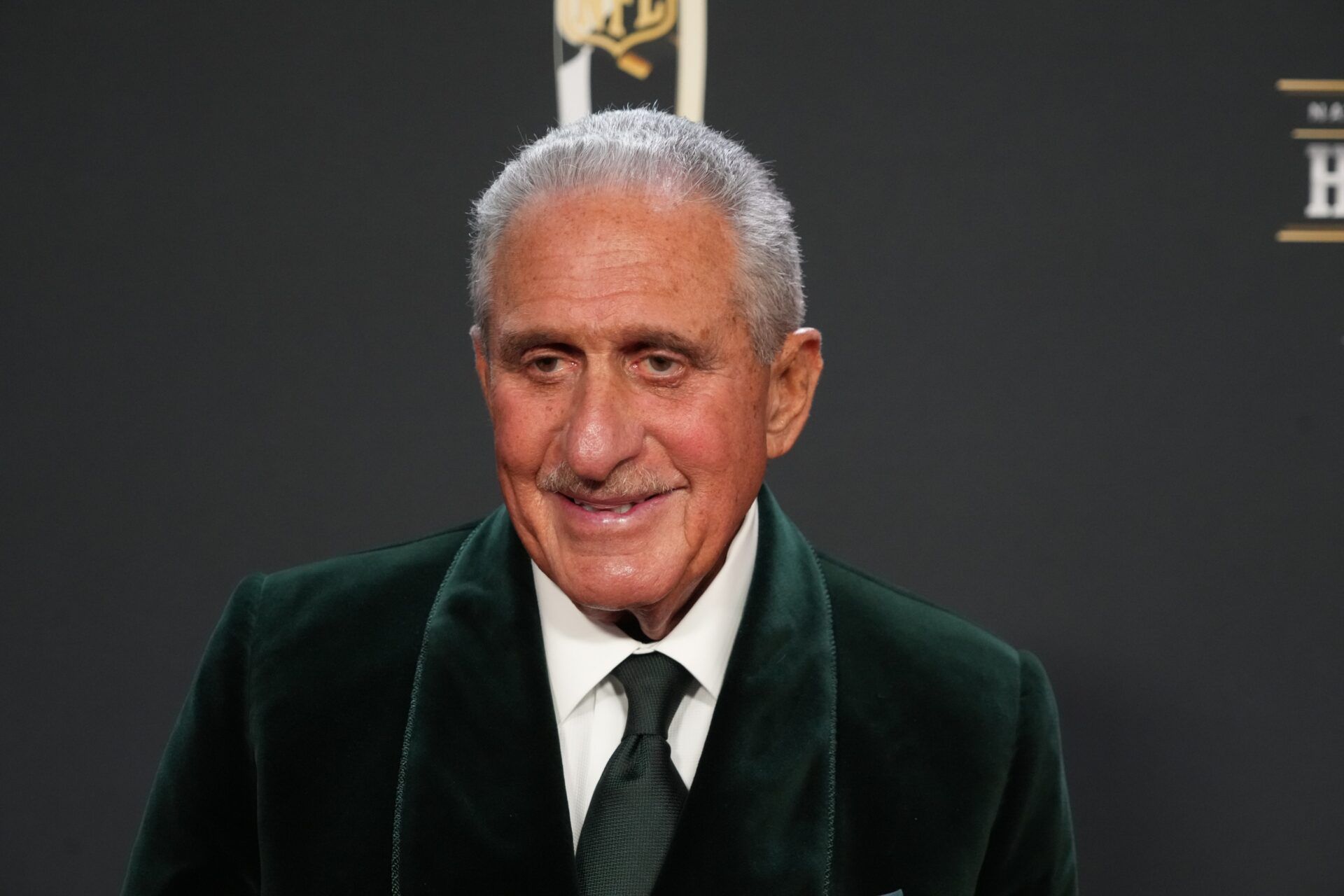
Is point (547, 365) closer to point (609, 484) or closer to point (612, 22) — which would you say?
point (609, 484)

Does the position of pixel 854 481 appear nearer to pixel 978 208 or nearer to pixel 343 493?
pixel 978 208

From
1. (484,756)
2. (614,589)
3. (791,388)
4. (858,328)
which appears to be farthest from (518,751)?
(858,328)

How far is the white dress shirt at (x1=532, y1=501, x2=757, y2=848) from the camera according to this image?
118cm

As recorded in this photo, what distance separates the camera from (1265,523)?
6.63ft

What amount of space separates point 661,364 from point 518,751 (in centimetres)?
34

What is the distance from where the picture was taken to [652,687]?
1.17 metres

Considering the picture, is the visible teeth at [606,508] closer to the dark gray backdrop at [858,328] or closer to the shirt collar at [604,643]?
the shirt collar at [604,643]

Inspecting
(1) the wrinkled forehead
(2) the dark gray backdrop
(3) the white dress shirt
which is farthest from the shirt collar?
(2) the dark gray backdrop

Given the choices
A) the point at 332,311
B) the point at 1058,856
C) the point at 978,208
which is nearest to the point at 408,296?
the point at 332,311

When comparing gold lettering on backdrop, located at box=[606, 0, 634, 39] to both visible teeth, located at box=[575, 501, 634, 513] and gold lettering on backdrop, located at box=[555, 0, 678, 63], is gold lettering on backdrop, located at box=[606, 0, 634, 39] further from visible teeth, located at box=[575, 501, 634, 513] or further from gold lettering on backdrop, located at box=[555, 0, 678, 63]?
visible teeth, located at box=[575, 501, 634, 513]

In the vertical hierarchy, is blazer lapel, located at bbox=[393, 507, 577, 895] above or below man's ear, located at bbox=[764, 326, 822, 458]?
below

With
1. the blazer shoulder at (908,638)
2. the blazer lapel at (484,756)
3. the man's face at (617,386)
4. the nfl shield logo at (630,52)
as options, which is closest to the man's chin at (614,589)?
the man's face at (617,386)

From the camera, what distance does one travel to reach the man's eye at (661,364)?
3.54 ft

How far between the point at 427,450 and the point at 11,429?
62cm
